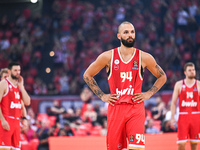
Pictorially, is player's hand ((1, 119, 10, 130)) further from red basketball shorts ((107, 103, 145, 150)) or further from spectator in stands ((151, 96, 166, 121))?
spectator in stands ((151, 96, 166, 121))

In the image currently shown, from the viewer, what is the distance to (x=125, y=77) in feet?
17.9

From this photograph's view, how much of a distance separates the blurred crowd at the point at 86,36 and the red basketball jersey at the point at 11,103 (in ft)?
29.1

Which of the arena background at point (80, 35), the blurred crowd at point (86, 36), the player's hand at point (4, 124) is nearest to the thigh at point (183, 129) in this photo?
the player's hand at point (4, 124)

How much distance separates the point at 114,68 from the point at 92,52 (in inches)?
528

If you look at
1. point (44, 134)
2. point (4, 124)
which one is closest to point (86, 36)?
point (44, 134)

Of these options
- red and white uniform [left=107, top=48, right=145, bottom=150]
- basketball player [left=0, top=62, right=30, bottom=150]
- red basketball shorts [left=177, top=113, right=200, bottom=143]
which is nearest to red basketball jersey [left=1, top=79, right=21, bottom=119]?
basketball player [left=0, top=62, right=30, bottom=150]

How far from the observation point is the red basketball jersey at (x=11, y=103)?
7.52 m

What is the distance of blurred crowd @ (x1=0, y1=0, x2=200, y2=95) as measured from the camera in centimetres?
1772

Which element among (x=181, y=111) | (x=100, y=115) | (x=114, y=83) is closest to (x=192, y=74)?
(x=181, y=111)

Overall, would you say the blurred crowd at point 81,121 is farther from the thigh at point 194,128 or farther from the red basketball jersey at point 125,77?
the red basketball jersey at point 125,77

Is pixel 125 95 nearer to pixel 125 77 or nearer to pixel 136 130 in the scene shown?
pixel 125 77

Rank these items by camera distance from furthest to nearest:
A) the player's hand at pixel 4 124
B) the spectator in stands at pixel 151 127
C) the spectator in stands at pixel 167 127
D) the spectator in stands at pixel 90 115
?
the spectator in stands at pixel 90 115 < the spectator in stands at pixel 151 127 < the spectator in stands at pixel 167 127 < the player's hand at pixel 4 124

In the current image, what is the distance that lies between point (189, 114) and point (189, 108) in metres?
0.15

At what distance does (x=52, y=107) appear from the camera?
13.8 m
